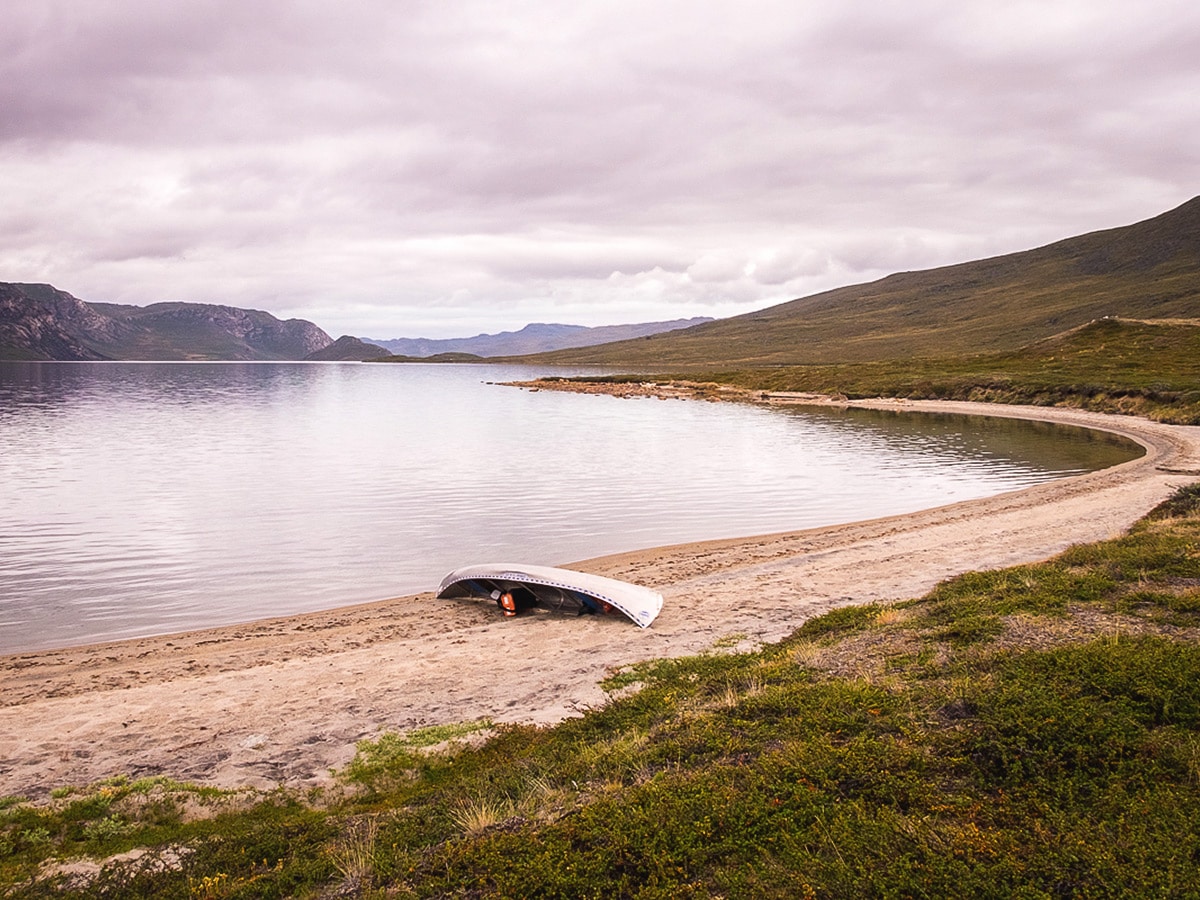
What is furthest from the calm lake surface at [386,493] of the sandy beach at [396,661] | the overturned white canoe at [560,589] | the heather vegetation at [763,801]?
the heather vegetation at [763,801]

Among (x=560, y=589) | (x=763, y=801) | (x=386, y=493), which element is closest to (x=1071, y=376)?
(x=386, y=493)

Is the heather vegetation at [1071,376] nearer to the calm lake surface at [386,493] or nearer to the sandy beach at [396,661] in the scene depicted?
the calm lake surface at [386,493]

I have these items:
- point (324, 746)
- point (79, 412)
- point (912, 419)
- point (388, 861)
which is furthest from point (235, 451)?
point (912, 419)

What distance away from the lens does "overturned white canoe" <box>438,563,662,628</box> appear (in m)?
17.7

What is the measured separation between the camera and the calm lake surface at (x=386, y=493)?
22281mm

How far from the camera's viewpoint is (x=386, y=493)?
1474 inches

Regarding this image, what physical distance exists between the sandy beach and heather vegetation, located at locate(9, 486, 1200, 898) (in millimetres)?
1242

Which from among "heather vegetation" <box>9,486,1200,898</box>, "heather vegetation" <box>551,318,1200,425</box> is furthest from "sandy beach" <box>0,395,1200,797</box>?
"heather vegetation" <box>551,318,1200,425</box>

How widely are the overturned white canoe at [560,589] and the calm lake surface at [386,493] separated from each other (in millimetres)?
3137

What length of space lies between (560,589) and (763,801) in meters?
11.9

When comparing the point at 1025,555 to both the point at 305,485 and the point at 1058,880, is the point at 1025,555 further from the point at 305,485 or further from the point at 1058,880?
the point at 305,485

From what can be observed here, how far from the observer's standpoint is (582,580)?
739 inches

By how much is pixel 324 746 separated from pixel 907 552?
17.8 metres

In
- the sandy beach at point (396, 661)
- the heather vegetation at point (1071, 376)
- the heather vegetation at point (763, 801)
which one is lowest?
the sandy beach at point (396, 661)
